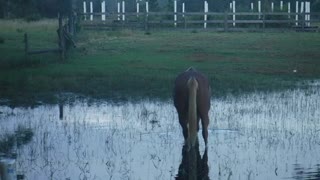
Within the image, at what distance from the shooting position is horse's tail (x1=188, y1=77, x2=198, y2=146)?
998 cm

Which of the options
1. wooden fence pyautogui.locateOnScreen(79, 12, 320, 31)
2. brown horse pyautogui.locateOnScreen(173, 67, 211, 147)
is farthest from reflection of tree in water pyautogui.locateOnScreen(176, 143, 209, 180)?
wooden fence pyautogui.locateOnScreen(79, 12, 320, 31)

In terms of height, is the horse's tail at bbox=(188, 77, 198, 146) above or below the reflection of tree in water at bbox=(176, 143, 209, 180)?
above

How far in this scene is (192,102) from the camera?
33.3 ft

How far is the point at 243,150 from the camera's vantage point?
11.0 meters

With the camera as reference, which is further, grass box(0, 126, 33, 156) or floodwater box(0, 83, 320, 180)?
grass box(0, 126, 33, 156)

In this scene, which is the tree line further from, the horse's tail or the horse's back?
the horse's tail

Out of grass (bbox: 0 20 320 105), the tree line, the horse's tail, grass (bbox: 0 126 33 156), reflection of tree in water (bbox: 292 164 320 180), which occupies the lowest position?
reflection of tree in water (bbox: 292 164 320 180)

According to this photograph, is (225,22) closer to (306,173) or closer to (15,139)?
(15,139)

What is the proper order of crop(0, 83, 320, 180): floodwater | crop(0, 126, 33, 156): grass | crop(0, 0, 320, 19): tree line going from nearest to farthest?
crop(0, 83, 320, 180): floodwater < crop(0, 126, 33, 156): grass < crop(0, 0, 320, 19): tree line

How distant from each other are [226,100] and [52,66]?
8.76 meters

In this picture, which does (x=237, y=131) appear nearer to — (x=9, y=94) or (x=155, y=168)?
(x=155, y=168)

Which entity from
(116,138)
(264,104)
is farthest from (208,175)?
(264,104)

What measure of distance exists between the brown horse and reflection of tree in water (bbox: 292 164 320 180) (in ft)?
5.32

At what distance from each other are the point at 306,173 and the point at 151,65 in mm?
15023
